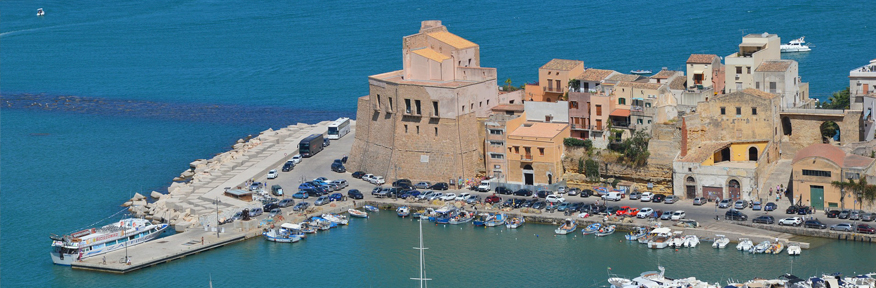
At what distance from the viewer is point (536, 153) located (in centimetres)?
7812

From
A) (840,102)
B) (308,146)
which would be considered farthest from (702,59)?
(308,146)

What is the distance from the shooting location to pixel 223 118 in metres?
116

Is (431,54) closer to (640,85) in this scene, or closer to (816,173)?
(640,85)

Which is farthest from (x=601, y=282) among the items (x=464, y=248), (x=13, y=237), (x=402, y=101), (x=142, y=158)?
(x=142, y=158)

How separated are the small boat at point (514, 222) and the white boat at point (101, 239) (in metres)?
18.9

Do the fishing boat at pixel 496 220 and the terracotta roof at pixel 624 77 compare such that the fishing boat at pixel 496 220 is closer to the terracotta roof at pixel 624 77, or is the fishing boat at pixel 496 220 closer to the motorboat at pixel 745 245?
the motorboat at pixel 745 245

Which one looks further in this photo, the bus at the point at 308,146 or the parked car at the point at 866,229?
the bus at the point at 308,146

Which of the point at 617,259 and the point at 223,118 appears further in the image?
the point at 223,118

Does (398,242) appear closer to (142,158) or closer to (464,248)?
(464,248)

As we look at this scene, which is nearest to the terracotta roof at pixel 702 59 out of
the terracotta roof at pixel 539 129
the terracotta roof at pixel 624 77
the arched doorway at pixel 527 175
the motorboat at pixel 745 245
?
the terracotta roof at pixel 624 77

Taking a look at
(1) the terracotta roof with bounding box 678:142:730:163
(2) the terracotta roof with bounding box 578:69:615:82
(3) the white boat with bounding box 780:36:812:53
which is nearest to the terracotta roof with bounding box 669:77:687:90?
(2) the terracotta roof with bounding box 578:69:615:82

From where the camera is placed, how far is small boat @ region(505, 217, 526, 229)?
72750 millimetres

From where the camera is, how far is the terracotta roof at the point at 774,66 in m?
77.2

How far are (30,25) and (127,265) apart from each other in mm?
135804
